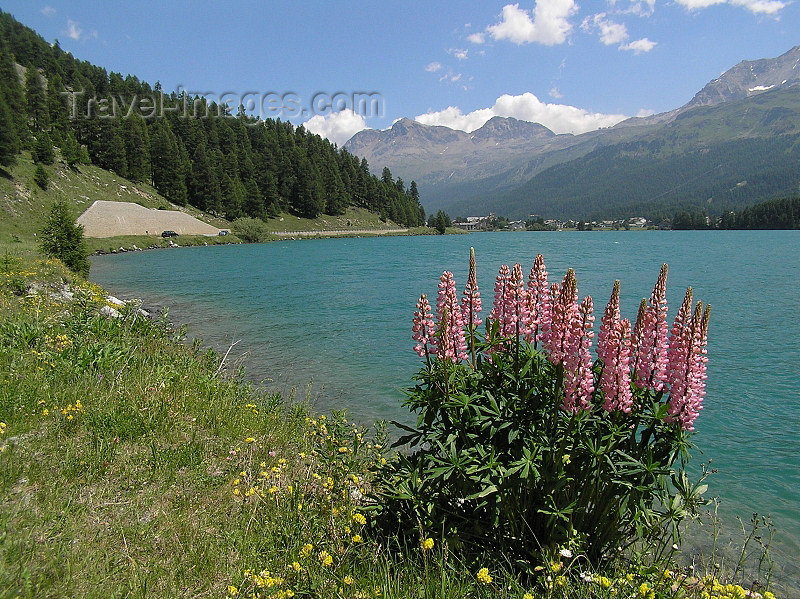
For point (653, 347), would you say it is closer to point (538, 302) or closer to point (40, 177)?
point (538, 302)

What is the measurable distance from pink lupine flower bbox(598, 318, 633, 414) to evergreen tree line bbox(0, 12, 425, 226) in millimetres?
101847

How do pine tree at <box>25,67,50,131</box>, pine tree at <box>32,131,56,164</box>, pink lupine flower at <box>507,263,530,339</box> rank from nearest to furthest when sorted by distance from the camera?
pink lupine flower at <box>507,263,530,339</box> → pine tree at <box>32,131,56,164</box> → pine tree at <box>25,67,50,131</box>

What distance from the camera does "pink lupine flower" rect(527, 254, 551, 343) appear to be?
484 centimetres

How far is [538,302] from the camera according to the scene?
503cm

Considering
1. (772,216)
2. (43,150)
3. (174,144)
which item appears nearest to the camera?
(43,150)

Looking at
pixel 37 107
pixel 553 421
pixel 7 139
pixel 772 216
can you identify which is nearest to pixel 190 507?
pixel 553 421

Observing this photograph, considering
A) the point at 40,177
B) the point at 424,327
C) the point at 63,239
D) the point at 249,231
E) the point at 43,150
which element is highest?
the point at 43,150

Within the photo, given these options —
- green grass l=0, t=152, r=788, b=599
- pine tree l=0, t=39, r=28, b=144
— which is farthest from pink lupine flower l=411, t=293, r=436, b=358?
pine tree l=0, t=39, r=28, b=144

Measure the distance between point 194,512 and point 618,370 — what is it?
4.35m

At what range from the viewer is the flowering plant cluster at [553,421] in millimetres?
4215

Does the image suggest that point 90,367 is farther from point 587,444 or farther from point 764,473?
point 764,473

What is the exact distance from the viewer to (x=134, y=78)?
171 metres

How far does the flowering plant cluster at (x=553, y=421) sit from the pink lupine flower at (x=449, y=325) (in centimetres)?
2

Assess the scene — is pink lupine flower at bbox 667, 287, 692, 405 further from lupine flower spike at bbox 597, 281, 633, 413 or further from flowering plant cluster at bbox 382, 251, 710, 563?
lupine flower spike at bbox 597, 281, 633, 413
